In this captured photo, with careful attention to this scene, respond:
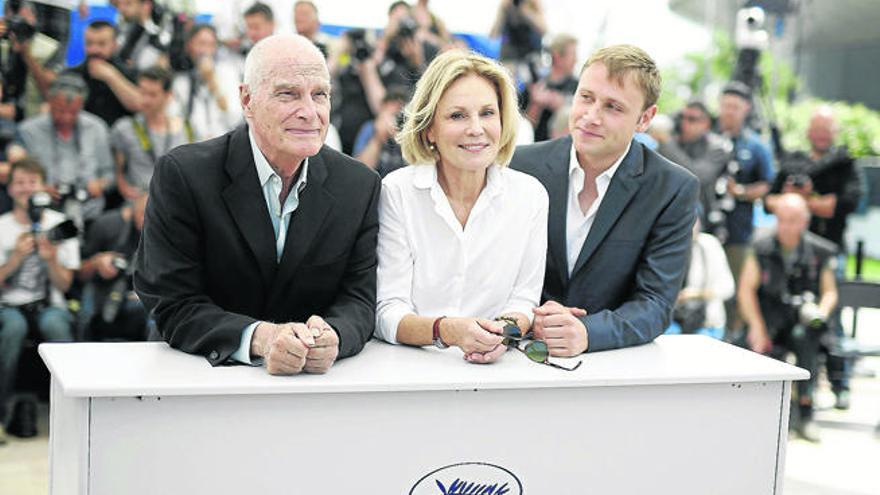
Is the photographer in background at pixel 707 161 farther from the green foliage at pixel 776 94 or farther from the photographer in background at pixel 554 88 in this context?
the photographer in background at pixel 554 88

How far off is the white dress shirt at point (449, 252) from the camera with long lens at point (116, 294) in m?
2.73

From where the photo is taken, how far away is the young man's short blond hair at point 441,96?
2.48 meters

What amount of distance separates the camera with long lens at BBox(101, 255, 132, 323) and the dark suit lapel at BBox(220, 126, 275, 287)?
109 inches

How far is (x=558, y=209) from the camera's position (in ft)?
8.93

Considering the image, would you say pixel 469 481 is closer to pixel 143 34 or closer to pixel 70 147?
pixel 70 147

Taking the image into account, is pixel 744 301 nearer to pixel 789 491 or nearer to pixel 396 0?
pixel 789 491

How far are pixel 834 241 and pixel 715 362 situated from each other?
4.28 meters

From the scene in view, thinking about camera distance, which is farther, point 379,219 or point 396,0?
point 396,0

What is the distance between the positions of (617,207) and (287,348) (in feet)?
3.25

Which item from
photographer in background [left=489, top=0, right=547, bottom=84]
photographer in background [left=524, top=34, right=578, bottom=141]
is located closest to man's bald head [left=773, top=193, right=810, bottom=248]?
photographer in background [left=524, top=34, right=578, bottom=141]

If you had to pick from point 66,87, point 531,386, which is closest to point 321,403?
point 531,386

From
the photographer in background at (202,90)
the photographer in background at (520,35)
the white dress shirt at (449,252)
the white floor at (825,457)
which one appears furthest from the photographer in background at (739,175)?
the white dress shirt at (449,252)

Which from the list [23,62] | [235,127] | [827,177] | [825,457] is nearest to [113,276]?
[23,62]

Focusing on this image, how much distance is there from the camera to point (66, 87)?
16.1ft
